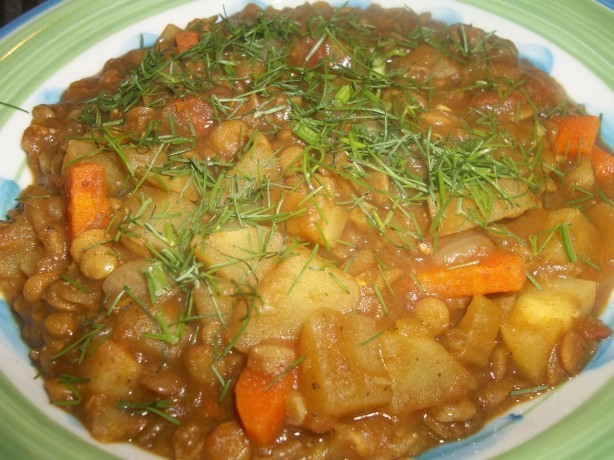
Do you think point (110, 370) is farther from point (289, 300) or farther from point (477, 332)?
point (477, 332)

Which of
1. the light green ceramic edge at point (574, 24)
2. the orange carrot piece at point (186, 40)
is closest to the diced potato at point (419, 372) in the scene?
the light green ceramic edge at point (574, 24)

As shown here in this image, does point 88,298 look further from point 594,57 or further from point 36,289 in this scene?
point 594,57

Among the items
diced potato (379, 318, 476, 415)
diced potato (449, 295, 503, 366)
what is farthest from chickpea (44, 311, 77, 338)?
diced potato (449, 295, 503, 366)

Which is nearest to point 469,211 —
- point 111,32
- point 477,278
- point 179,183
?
point 477,278

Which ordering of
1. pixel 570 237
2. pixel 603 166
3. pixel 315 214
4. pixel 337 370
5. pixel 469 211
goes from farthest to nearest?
pixel 603 166 < pixel 570 237 < pixel 469 211 < pixel 315 214 < pixel 337 370

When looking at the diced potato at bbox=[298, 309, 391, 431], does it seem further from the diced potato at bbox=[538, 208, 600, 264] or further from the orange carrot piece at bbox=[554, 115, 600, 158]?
the orange carrot piece at bbox=[554, 115, 600, 158]

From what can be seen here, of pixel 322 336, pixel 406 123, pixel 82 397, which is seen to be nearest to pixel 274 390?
pixel 322 336
